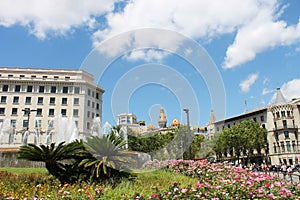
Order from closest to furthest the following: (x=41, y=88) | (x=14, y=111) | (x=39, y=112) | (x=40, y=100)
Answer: (x=14, y=111) → (x=39, y=112) → (x=40, y=100) → (x=41, y=88)

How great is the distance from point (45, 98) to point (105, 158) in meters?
55.2

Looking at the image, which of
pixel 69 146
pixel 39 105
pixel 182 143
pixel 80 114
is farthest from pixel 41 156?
pixel 39 105

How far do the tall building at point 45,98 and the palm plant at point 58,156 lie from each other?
4837 cm

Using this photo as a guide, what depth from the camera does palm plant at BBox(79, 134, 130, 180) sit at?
34.6 ft

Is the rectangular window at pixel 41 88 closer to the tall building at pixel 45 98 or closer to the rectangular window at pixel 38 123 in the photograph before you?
the tall building at pixel 45 98

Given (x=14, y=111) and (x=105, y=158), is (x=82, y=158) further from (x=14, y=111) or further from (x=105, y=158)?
(x=14, y=111)

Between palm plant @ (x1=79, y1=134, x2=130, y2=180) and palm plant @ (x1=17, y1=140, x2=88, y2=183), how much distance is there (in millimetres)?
414

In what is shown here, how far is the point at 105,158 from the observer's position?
10680 millimetres

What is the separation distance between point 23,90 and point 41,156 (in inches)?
2220

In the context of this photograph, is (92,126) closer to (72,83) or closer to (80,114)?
(80,114)

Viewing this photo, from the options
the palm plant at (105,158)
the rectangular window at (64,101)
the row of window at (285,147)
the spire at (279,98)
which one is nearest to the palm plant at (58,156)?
the palm plant at (105,158)

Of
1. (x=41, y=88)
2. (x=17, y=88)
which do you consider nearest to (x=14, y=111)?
(x=17, y=88)

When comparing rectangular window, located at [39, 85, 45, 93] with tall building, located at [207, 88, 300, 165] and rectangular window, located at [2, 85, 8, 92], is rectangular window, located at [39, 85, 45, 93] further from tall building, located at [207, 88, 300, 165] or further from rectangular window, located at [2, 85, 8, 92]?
tall building, located at [207, 88, 300, 165]

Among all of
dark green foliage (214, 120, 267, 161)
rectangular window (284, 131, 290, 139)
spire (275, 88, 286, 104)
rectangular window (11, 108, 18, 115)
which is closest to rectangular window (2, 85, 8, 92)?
rectangular window (11, 108, 18, 115)
